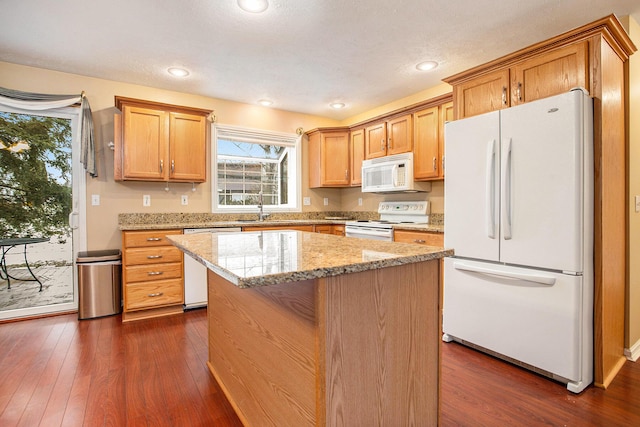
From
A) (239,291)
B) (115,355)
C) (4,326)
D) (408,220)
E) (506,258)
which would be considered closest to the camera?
(239,291)

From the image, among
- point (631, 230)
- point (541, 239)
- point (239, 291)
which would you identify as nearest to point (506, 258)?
point (541, 239)

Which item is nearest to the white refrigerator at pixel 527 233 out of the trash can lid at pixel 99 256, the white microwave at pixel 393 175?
the white microwave at pixel 393 175

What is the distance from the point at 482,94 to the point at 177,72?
285 centimetres

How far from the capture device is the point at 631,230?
2.29 metres

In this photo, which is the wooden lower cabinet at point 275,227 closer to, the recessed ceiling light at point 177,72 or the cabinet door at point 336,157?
the cabinet door at point 336,157

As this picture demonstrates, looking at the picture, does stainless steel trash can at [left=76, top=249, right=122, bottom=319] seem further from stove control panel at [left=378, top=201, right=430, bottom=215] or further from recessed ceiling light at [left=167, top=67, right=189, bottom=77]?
stove control panel at [left=378, top=201, right=430, bottom=215]

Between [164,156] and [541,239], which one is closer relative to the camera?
[541,239]

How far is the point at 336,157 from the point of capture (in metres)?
4.66

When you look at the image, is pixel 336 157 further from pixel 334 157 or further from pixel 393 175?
pixel 393 175

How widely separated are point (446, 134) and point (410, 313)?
1.74 meters

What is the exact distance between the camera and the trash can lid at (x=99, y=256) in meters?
3.14

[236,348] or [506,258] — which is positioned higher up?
[506,258]

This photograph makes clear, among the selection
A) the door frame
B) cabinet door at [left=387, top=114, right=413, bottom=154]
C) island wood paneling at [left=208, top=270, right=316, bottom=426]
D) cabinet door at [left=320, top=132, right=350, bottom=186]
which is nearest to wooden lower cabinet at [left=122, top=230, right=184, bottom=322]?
the door frame

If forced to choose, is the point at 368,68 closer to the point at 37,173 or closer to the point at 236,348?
the point at 236,348
